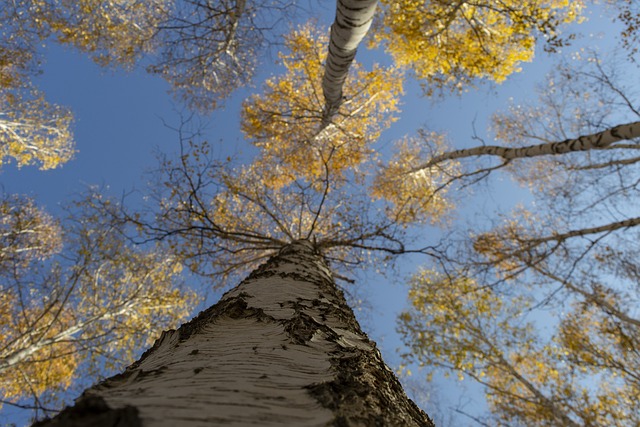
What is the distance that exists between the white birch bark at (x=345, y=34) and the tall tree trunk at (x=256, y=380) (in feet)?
12.6

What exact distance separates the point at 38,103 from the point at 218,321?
14.1 meters

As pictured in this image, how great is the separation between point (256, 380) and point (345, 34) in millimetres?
4751

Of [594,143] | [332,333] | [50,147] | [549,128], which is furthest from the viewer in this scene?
[50,147]

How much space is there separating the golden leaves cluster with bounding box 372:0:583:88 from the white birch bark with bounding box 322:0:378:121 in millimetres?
2579

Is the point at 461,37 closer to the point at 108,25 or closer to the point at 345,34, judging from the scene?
the point at 345,34

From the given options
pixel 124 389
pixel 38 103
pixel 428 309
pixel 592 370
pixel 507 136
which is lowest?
pixel 124 389

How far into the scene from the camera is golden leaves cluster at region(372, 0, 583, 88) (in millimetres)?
6992

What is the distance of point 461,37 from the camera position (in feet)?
27.1

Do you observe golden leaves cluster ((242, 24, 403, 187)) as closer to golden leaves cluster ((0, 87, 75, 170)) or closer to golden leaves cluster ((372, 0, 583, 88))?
golden leaves cluster ((372, 0, 583, 88))

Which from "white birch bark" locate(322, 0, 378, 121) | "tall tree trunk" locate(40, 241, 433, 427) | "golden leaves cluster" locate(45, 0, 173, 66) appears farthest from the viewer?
"golden leaves cluster" locate(45, 0, 173, 66)

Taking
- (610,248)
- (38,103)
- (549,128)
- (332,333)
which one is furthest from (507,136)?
(38,103)

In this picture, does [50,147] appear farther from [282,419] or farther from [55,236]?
[282,419]

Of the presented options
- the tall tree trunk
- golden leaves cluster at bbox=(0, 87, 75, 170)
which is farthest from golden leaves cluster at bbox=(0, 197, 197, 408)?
the tall tree trunk

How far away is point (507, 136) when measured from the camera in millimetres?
11867
